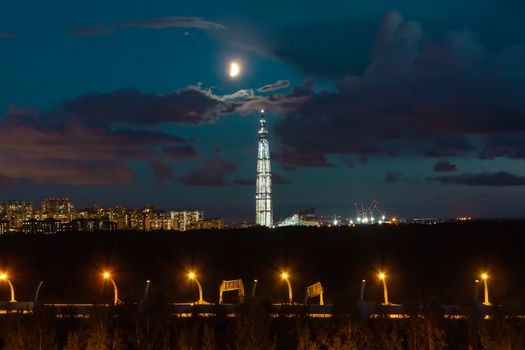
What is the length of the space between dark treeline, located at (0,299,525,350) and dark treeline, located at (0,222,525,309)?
30.2 ft

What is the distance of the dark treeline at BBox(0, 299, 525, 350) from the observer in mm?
15742

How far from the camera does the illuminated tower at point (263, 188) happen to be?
98.7 metres

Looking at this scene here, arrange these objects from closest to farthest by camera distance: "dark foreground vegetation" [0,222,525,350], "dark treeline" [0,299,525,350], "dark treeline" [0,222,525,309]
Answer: "dark treeline" [0,299,525,350] < "dark foreground vegetation" [0,222,525,350] < "dark treeline" [0,222,525,309]

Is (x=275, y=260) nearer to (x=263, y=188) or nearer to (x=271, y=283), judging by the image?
(x=271, y=283)

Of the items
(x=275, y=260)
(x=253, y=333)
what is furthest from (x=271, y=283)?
(x=253, y=333)

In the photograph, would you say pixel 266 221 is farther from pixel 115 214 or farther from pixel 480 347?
pixel 480 347

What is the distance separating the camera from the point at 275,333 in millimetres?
17172

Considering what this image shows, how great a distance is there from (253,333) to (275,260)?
980 inches

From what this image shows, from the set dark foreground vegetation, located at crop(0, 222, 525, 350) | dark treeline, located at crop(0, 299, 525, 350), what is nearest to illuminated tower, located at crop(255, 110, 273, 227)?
dark foreground vegetation, located at crop(0, 222, 525, 350)

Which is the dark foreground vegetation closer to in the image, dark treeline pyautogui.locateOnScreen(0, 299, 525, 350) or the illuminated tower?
dark treeline pyautogui.locateOnScreen(0, 299, 525, 350)

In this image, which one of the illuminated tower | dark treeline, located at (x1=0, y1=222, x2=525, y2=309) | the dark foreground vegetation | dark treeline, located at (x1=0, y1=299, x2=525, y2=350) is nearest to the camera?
dark treeline, located at (x1=0, y1=299, x2=525, y2=350)

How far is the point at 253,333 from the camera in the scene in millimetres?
16000

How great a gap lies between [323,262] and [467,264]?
26.4 feet

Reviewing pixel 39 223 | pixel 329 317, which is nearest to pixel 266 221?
pixel 39 223
